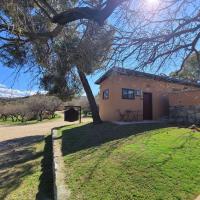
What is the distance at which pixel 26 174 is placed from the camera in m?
7.64

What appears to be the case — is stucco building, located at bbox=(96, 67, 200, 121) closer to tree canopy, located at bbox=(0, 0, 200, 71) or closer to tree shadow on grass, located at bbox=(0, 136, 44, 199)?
tree shadow on grass, located at bbox=(0, 136, 44, 199)

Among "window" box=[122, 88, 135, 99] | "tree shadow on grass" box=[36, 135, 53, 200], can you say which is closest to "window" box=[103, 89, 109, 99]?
"window" box=[122, 88, 135, 99]

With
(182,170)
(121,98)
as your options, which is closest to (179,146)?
(182,170)

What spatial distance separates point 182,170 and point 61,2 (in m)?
4.46

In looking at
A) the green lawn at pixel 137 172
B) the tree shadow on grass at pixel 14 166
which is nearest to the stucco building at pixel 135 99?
the tree shadow on grass at pixel 14 166

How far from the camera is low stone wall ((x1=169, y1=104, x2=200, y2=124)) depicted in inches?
624

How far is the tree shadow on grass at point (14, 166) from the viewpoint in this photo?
262 inches

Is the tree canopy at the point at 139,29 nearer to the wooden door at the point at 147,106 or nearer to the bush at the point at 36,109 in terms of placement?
the wooden door at the point at 147,106

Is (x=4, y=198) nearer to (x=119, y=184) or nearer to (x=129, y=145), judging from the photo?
(x=119, y=184)

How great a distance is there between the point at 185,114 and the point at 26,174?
1188 cm

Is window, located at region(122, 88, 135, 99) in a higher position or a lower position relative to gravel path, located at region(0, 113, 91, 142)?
higher

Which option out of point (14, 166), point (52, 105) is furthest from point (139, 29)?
point (52, 105)

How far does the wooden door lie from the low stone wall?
1.56 metres

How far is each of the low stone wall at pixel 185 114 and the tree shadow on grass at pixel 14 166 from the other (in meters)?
9.61
